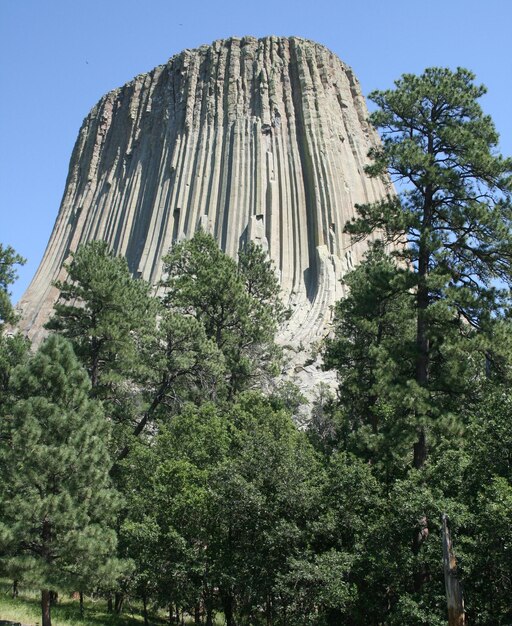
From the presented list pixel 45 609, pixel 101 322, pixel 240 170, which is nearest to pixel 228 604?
pixel 45 609

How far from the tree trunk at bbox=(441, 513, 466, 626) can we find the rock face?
37.4 metres

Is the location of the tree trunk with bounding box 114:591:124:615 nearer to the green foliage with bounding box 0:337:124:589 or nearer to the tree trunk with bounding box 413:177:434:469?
the green foliage with bounding box 0:337:124:589

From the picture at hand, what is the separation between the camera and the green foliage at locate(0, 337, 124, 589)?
651 inches

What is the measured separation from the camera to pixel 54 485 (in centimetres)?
1734

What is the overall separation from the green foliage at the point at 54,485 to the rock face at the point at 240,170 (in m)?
33.8

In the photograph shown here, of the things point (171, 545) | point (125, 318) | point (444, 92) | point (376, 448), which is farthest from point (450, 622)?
point (125, 318)

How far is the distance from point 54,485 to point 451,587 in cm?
926

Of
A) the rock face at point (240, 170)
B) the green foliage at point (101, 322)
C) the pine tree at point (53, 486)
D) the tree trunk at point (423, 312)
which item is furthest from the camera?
the rock face at point (240, 170)

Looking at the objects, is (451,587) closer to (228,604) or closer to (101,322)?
(228,604)

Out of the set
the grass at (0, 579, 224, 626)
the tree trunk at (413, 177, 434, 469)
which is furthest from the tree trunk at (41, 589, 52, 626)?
the tree trunk at (413, 177, 434, 469)

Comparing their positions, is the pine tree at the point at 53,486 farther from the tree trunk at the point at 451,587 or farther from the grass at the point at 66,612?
the tree trunk at the point at 451,587

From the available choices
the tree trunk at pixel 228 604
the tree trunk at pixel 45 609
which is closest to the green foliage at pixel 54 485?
the tree trunk at pixel 45 609

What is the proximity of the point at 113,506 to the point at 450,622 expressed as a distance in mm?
8479

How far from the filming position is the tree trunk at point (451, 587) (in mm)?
13371
